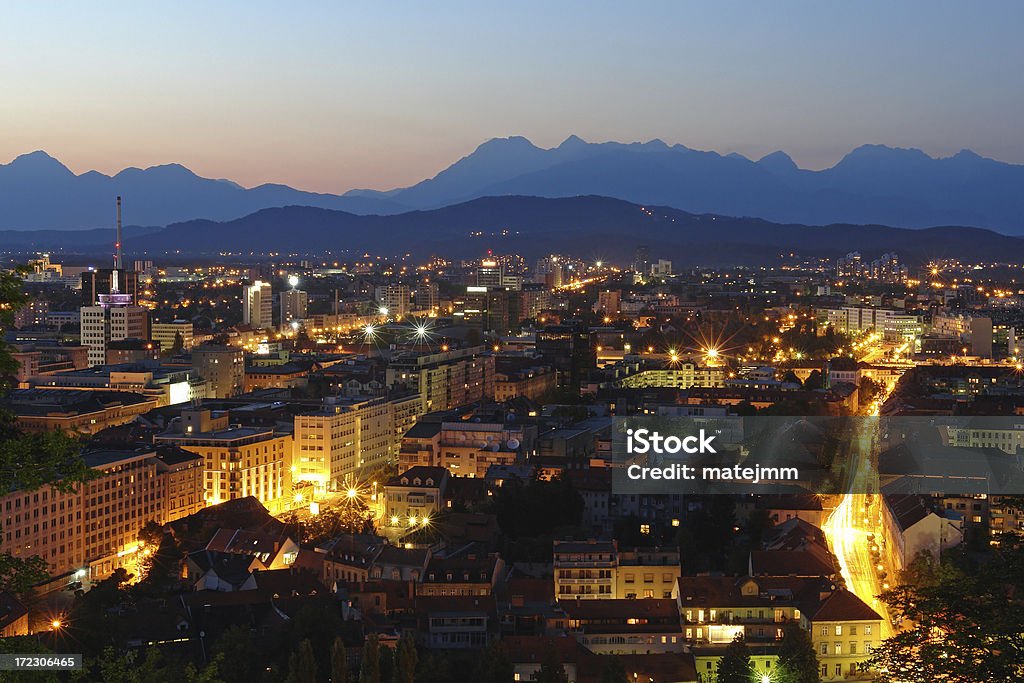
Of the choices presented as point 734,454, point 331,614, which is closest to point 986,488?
point 734,454

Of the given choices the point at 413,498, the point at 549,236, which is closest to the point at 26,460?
the point at 413,498

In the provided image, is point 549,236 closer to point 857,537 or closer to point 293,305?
point 293,305

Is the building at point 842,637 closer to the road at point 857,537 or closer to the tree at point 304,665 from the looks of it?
the road at point 857,537

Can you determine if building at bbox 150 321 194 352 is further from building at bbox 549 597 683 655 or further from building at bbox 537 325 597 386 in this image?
building at bbox 549 597 683 655

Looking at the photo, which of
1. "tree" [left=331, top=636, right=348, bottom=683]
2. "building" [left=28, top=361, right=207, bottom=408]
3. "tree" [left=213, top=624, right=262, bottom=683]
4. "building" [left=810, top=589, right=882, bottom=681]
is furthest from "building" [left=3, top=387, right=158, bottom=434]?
"building" [left=810, top=589, right=882, bottom=681]

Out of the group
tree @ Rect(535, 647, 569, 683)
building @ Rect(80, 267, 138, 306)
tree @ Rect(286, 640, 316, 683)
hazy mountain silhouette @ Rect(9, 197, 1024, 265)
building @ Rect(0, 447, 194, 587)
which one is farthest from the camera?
hazy mountain silhouette @ Rect(9, 197, 1024, 265)

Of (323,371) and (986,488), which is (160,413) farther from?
(986,488)

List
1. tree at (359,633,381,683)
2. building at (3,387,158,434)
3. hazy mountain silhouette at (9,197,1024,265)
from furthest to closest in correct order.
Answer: hazy mountain silhouette at (9,197,1024,265) < building at (3,387,158,434) < tree at (359,633,381,683)
